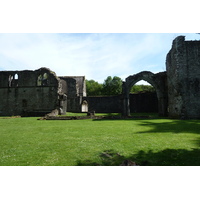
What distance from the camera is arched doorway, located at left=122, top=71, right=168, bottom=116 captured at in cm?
2016

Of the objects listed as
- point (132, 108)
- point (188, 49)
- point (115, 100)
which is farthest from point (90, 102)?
point (188, 49)

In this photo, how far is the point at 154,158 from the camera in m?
4.08

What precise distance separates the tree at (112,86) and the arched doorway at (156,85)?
1549 inches

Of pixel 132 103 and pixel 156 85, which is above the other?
pixel 156 85

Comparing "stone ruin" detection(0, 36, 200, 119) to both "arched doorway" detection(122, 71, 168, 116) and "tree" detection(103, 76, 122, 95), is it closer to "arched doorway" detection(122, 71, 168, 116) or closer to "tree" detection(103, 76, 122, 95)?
"arched doorway" detection(122, 71, 168, 116)

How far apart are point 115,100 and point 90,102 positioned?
5314 mm

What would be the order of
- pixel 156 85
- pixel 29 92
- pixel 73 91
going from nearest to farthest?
pixel 156 85 → pixel 29 92 → pixel 73 91

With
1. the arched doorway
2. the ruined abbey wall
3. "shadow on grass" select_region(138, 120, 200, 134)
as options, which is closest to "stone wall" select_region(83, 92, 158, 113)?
the arched doorway

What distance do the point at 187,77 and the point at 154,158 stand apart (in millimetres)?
14156

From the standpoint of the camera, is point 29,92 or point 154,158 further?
point 29,92

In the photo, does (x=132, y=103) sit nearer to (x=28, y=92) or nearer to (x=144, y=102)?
(x=144, y=102)

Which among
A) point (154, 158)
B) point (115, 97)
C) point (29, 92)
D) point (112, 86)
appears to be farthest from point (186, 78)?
point (112, 86)

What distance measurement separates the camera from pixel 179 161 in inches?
152

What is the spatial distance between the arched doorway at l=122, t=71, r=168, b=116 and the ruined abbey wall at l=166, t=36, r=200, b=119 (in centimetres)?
383
